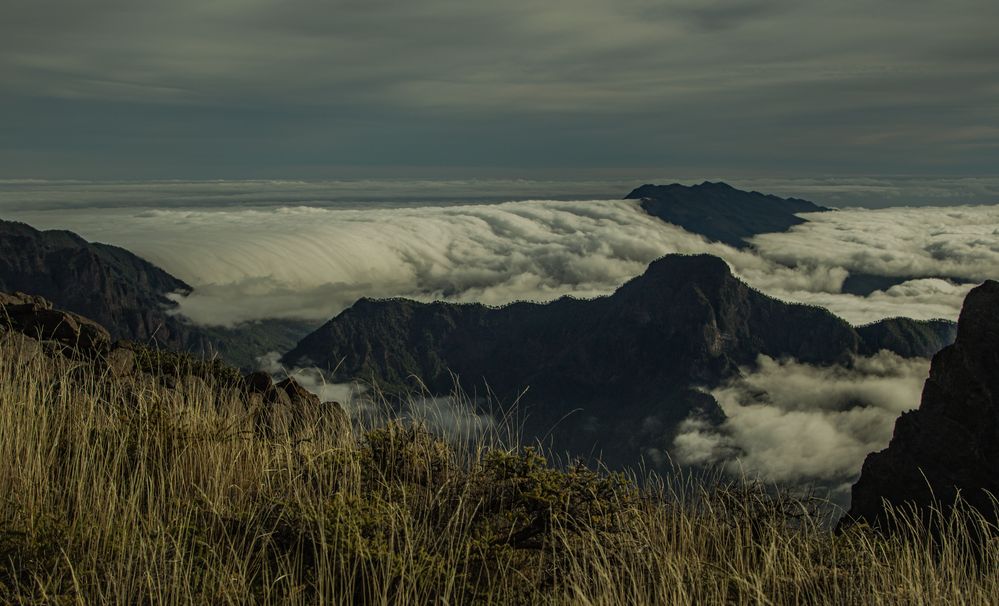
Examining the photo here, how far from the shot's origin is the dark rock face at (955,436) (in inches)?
873

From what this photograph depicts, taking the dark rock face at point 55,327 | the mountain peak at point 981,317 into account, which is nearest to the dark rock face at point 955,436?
the mountain peak at point 981,317

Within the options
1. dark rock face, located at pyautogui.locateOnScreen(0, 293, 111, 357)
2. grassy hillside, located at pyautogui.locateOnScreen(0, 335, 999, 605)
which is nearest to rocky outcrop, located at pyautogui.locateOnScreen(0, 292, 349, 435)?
dark rock face, located at pyautogui.locateOnScreen(0, 293, 111, 357)

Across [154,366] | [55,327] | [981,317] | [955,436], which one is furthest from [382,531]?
[981,317]

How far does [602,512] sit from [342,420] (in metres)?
5.71

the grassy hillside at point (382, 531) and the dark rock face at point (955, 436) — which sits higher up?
the grassy hillside at point (382, 531)

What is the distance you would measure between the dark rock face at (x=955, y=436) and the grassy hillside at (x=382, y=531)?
13636mm

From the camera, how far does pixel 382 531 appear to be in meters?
6.71

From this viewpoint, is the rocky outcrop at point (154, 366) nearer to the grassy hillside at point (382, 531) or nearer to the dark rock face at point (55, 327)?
the dark rock face at point (55, 327)

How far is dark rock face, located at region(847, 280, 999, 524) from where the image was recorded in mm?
22172

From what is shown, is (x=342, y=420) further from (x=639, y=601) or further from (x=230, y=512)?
(x=639, y=601)

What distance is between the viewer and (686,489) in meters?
10.2

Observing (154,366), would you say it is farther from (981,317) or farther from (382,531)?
(981,317)

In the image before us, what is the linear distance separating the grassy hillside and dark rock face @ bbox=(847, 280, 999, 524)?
44.7 ft

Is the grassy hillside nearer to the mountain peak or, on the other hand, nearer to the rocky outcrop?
the rocky outcrop
